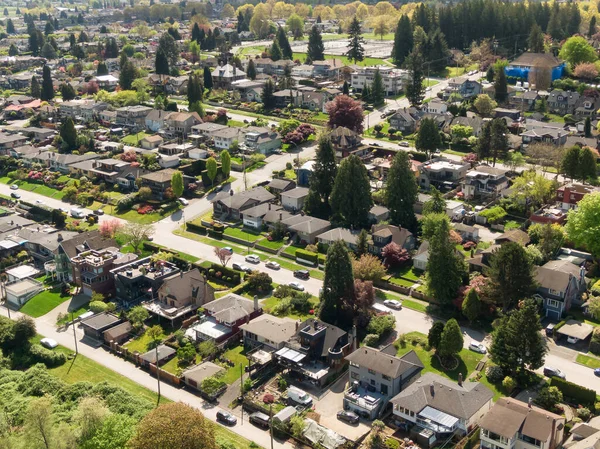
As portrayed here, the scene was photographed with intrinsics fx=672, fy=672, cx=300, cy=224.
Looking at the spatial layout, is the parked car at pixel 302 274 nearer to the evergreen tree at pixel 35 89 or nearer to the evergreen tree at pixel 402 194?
the evergreen tree at pixel 402 194

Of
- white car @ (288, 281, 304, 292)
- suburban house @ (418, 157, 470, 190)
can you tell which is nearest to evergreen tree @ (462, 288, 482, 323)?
white car @ (288, 281, 304, 292)

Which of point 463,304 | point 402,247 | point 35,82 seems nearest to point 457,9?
point 35,82

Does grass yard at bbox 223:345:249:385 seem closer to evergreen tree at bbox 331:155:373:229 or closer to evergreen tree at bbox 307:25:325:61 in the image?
evergreen tree at bbox 331:155:373:229

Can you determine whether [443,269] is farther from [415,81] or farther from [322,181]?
[415,81]

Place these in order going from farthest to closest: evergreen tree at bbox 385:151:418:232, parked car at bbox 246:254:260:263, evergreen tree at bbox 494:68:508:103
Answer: evergreen tree at bbox 494:68:508:103
evergreen tree at bbox 385:151:418:232
parked car at bbox 246:254:260:263

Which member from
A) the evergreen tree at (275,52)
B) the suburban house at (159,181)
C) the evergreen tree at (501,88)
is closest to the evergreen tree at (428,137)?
the evergreen tree at (501,88)
